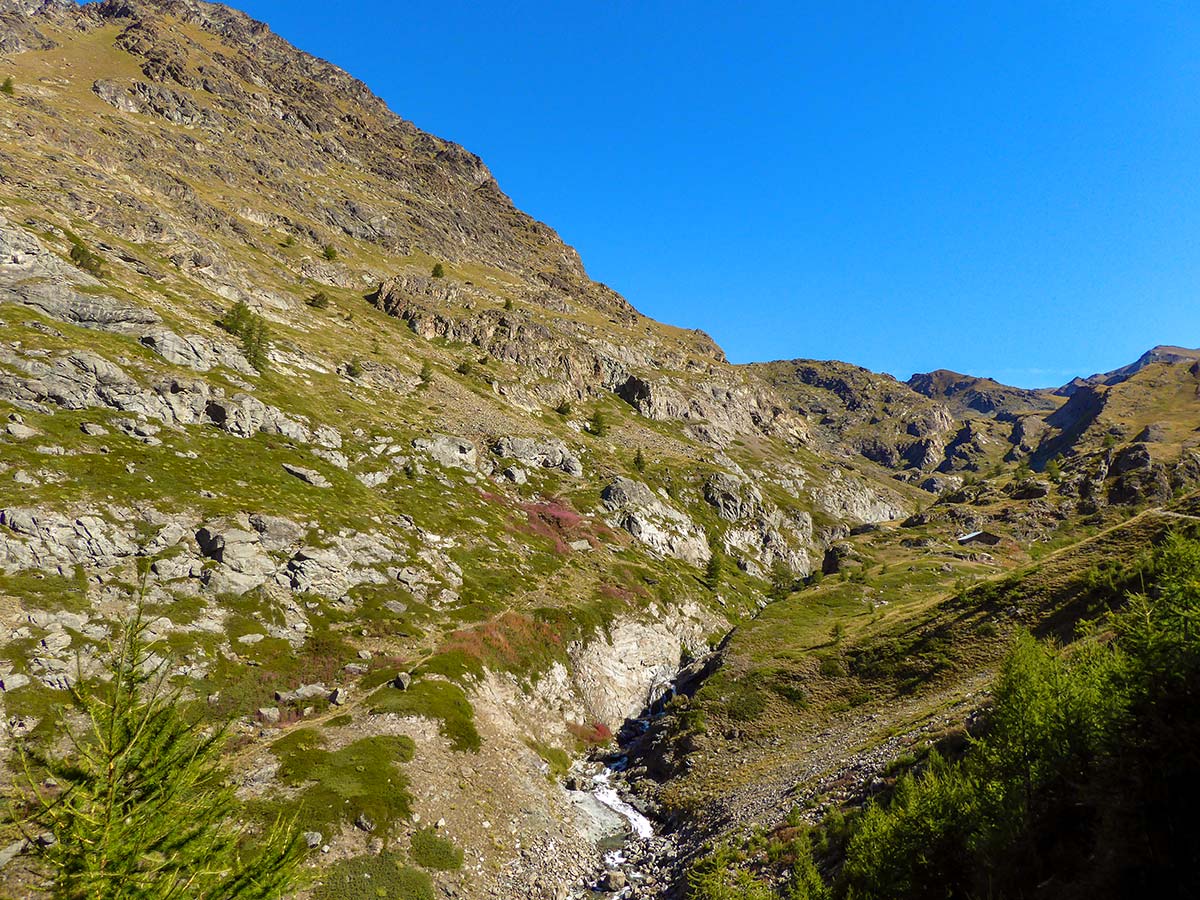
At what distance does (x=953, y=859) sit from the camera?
22531 millimetres

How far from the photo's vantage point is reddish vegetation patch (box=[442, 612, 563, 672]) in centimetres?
6378

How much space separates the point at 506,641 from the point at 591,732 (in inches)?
647

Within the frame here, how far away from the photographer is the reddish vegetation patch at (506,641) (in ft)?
209

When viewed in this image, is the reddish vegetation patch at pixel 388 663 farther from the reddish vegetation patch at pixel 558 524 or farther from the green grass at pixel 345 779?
the reddish vegetation patch at pixel 558 524

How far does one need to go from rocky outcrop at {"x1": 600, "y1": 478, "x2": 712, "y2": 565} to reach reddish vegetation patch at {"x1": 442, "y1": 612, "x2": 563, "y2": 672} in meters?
45.2

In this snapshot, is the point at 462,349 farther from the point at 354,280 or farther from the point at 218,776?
the point at 218,776

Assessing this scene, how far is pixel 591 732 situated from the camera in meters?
68.0

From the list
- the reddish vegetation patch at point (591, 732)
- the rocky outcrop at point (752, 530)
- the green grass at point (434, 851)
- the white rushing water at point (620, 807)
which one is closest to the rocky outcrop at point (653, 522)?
the rocky outcrop at point (752, 530)

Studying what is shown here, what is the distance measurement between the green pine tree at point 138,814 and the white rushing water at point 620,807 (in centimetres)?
4268

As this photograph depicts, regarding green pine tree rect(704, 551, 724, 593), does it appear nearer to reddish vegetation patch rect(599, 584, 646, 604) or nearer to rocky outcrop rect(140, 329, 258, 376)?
reddish vegetation patch rect(599, 584, 646, 604)

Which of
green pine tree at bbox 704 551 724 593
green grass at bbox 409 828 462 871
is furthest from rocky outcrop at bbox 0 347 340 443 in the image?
green pine tree at bbox 704 551 724 593

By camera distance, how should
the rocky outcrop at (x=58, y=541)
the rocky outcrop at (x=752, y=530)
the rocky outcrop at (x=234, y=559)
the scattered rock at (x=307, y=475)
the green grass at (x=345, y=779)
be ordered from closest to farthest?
the green grass at (x=345, y=779)
the rocky outcrop at (x=58, y=541)
the rocky outcrop at (x=234, y=559)
the scattered rock at (x=307, y=475)
the rocky outcrop at (x=752, y=530)

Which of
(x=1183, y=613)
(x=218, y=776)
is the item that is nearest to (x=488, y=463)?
(x=218, y=776)

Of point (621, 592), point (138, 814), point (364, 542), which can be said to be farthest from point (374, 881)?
point (621, 592)
